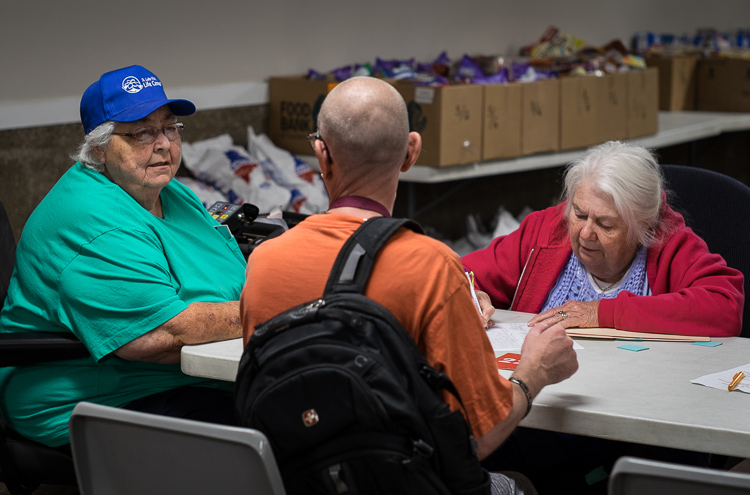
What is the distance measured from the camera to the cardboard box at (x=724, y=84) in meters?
5.56

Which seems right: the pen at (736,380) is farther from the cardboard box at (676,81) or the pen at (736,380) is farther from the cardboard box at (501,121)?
the cardboard box at (676,81)

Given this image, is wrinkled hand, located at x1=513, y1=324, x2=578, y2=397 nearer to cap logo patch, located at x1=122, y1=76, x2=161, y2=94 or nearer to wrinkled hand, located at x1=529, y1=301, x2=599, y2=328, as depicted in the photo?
wrinkled hand, located at x1=529, y1=301, x2=599, y2=328

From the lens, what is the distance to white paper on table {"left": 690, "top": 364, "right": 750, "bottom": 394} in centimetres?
156

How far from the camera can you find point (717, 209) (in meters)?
2.30

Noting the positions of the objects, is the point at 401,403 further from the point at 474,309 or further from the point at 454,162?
the point at 454,162

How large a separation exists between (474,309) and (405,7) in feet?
12.7

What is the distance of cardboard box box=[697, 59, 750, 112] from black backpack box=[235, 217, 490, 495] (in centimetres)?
514

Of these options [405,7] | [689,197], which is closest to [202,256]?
[689,197]

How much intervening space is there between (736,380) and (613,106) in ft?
10.2

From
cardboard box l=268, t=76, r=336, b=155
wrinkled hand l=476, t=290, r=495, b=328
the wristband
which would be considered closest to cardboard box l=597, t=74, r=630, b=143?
cardboard box l=268, t=76, r=336, b=155

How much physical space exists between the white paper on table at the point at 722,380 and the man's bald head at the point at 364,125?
780 mm

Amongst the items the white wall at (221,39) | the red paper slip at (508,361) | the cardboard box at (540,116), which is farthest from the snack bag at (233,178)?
the red paper slip at (508,361)

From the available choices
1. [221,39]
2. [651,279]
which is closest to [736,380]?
[651,279]

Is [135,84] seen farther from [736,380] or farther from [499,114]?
[499,114]
